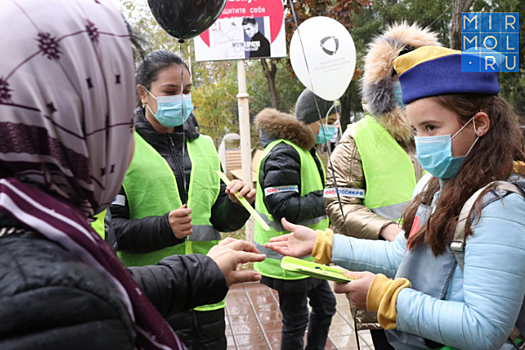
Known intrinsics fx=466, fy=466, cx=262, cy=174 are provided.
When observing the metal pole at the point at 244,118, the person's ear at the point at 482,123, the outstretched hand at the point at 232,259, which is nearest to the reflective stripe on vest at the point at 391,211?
the person's ear at the point at 482,123

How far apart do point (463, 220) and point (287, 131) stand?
7.15 ft

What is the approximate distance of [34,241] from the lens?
0.75 meters

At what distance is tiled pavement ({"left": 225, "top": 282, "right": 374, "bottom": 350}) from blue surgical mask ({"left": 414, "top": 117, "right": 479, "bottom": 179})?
263 centimetres

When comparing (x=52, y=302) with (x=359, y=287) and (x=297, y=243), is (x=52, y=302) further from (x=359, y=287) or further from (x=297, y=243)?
(x=297, y=243)

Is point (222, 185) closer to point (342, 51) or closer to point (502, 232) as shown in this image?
point (342, 51)

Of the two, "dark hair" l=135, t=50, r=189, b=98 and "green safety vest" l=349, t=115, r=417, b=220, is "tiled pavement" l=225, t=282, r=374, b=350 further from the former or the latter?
"dark hair" l=135, t=50, r=189, b=98

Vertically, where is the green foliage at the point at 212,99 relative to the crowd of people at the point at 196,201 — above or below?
above

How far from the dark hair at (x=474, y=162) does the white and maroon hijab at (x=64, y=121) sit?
912mm

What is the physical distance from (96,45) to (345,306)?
14.6ft

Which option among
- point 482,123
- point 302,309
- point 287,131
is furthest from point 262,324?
point 482,123

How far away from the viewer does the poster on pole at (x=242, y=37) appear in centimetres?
475

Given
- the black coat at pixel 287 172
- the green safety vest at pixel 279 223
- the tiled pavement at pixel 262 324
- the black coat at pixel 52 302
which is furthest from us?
the tiled pavement at pixel 262 324

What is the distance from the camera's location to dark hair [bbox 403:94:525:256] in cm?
145

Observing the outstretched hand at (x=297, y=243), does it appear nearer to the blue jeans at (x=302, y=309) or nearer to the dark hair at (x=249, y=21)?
the blue jeans at (x=302, y=309)
